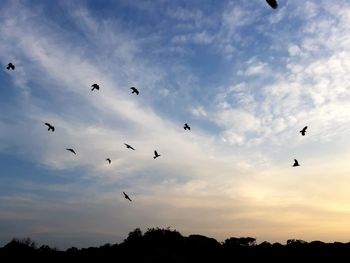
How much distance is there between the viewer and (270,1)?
13117mm

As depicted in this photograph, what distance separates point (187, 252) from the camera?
4750cm

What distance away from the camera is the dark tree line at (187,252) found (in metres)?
42.4

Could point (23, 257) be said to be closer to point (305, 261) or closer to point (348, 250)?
point (305, 261)

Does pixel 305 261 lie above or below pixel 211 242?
below

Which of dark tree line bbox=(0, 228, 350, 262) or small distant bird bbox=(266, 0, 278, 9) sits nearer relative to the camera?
small distant bird bbox=(266, 0, 278, 9)

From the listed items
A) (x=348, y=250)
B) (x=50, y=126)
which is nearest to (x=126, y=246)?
(x=50, y=126)

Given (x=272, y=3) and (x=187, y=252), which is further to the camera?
(x=187, y=252)

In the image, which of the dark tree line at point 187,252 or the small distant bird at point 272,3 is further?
the dark tree line at point 187,252

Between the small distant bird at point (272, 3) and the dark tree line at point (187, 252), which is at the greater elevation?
the small distant bird at point (272, 3)

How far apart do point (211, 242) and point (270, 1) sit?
4263 centimetres

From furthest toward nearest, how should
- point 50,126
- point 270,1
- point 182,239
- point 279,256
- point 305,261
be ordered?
1. point 182,239
2. point 279,256
3. point 305,261
4. point 50,126
5. point 270,1

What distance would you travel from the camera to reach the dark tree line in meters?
42.4

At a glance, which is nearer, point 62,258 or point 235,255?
point 235,255

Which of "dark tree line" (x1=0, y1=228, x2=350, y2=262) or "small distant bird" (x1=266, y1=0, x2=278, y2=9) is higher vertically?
"small distant bird" (x1=266, y1=0, x2=278, y2=9)
